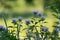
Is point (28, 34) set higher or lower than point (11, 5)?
higher

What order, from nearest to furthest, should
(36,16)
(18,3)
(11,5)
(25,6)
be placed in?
(36,16)
(11,5)
(18,3)
(25,6)

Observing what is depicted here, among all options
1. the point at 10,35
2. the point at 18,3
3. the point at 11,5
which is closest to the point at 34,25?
the point at 10,35

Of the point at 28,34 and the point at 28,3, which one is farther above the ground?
the point at 28,34

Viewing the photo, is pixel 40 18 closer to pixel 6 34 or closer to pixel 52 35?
pixel 52 35

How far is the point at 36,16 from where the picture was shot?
2740 mm

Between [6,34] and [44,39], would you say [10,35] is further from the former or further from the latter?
[44,39]

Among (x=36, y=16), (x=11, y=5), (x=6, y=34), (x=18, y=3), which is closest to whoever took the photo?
(x=6, y=34)

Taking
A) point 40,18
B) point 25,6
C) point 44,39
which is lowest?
point 25,6

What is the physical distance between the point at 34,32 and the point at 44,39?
13 cm

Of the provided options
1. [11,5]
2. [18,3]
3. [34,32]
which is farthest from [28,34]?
[18,3]

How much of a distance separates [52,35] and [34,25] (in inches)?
7.7

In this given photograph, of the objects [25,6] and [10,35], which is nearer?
[10,35]

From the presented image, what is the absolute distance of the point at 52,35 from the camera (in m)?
2.67

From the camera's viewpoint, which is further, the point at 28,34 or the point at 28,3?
the point at 28,3
